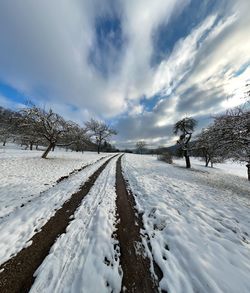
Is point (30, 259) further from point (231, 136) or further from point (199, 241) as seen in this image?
point (231, 136)

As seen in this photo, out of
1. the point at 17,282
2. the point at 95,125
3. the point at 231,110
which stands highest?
the point at 95,125

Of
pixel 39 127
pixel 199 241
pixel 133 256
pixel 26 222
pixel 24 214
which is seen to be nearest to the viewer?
pixel 133 256

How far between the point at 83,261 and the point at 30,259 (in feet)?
4.00

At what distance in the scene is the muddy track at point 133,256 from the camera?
2826 millimetres

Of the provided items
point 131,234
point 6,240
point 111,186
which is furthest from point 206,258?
point 111,186

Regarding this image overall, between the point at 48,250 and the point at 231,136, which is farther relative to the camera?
the point at 231,136

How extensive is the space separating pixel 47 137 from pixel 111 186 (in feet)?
50.1

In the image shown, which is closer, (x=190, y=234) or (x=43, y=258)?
(x=43, y=258)

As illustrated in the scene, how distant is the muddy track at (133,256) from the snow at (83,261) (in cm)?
19

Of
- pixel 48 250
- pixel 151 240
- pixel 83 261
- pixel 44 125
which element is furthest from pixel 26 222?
pixel 44 125

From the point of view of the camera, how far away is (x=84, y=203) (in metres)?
6.54

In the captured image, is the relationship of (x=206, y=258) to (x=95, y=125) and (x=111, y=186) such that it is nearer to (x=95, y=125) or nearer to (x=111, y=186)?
(x=111, y=186)

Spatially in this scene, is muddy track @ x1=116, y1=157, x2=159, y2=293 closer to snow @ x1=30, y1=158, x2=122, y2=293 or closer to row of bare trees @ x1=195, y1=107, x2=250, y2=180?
snow @ x1=30, y1=158, x2=122, y2=293

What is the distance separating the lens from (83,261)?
3322 mm
